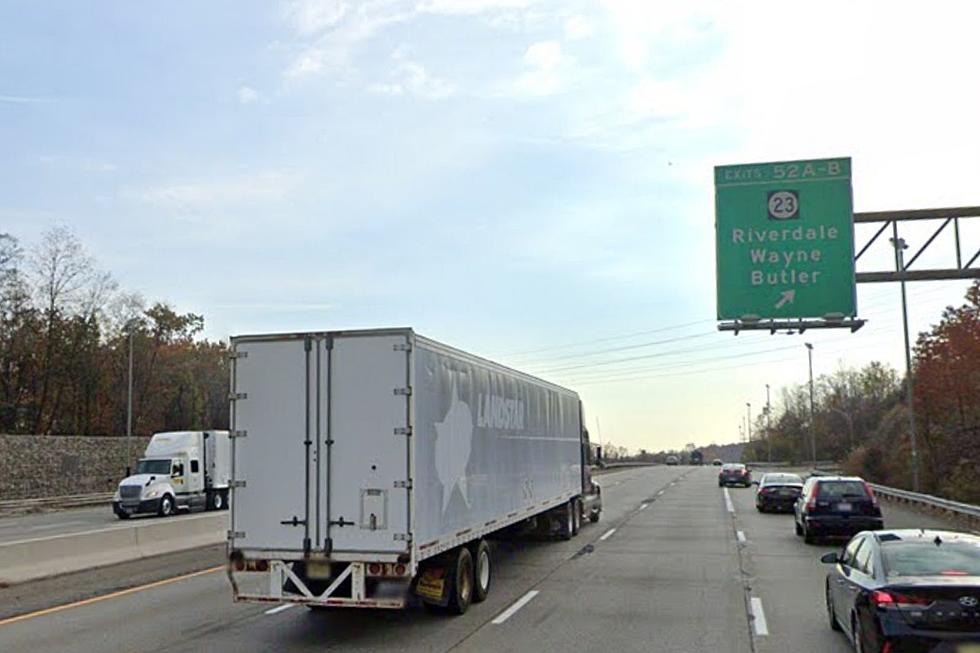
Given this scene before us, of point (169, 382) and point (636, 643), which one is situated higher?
point (169, 382)

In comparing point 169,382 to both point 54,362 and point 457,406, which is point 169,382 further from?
point 457,406

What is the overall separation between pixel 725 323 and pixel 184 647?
1481 centimetres

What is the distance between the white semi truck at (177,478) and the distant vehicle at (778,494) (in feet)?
Answer: 70.4

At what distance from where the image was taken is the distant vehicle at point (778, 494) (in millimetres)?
31625

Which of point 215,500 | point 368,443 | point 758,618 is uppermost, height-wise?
point 368,443

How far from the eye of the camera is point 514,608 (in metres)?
12.6

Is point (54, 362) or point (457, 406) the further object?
point (54, 362)

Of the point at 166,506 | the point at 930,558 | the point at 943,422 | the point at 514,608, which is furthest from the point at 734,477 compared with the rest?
the point at 930,558

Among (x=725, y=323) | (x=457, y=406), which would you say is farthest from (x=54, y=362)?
(x=457, y=406)

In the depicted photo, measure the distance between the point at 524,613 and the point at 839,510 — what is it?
1162cm

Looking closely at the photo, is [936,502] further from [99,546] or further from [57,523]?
[57,523]

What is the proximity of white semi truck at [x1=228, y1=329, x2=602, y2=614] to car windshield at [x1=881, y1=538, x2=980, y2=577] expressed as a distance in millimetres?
4847

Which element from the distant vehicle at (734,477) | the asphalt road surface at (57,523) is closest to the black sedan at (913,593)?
the asphalt road surface at (57,523)

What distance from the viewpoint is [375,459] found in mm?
10633
